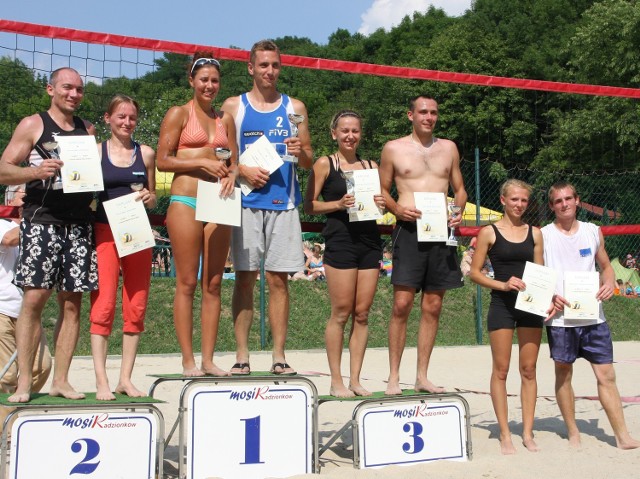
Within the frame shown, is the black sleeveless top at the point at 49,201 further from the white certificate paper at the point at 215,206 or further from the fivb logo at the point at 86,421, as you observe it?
the fivb logo at the point at 86,421

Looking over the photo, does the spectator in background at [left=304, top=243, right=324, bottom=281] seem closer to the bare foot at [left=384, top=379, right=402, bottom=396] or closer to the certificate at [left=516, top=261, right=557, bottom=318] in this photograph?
the bare foot at [left=384, top=379, right=402, bottom=396]

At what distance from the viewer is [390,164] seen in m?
5.89

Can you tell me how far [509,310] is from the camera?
578 cm

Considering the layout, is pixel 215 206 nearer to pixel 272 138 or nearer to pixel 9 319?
pixel 272 138

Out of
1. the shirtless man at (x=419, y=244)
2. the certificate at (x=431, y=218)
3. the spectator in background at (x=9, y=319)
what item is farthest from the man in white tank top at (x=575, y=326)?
the spectator in background at (x=9, y=319)

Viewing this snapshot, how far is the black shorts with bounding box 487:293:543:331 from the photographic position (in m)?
5.77

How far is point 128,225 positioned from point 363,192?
5.13 feet

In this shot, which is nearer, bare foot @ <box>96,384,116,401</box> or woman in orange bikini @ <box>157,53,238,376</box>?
bare foot @ <box>96,384,116,401</box>

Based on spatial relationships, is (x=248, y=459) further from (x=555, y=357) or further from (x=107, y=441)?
(x=555, y=357)

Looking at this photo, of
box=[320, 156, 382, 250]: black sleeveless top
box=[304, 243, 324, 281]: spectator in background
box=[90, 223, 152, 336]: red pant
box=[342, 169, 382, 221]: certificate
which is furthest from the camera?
box=[304, 243, 324, 281]: spectator in background

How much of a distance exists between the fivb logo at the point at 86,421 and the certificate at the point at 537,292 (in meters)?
2.71

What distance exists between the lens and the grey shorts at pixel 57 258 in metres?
4.75

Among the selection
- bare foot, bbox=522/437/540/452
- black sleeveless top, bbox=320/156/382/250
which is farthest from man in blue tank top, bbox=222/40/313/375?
bare foot, bbox=522/437/540/452

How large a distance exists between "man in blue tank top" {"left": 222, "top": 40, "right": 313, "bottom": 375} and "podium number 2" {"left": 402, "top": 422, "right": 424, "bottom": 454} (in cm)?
82
